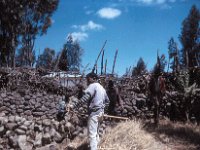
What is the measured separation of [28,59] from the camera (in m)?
24.6

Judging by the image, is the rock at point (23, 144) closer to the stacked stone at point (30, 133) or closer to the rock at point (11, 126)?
the stacked stone at point (30, 133)

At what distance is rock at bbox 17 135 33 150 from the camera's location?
7818 mm

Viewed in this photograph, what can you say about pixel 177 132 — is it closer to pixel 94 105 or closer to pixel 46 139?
pixel 46 139

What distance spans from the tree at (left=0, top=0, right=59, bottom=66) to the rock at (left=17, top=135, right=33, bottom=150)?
Result: 14387 millimetres

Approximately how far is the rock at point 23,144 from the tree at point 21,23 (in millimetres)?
14387

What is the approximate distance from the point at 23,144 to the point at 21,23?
657 inches

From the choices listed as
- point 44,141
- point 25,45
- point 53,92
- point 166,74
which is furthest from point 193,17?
point 44,141

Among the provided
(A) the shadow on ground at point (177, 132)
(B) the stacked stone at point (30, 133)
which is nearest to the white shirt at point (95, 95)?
(B) the stacked stone at point (30, 133)

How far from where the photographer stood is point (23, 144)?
26.0 ft

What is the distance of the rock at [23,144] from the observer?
7.82 m

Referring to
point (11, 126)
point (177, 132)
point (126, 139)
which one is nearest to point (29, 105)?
point (11, 126)

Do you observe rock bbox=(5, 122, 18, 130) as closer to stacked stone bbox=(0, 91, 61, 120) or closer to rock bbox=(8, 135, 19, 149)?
rock bbox=(8, 135, 19, 149)

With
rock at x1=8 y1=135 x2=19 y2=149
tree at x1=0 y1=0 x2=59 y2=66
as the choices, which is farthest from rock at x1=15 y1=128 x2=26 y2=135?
tree at x1=0 y1=0 x2=59 y2=66

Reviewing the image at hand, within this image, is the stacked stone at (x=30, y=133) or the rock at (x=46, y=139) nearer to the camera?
the stacked stone at (x=30, y=133)
